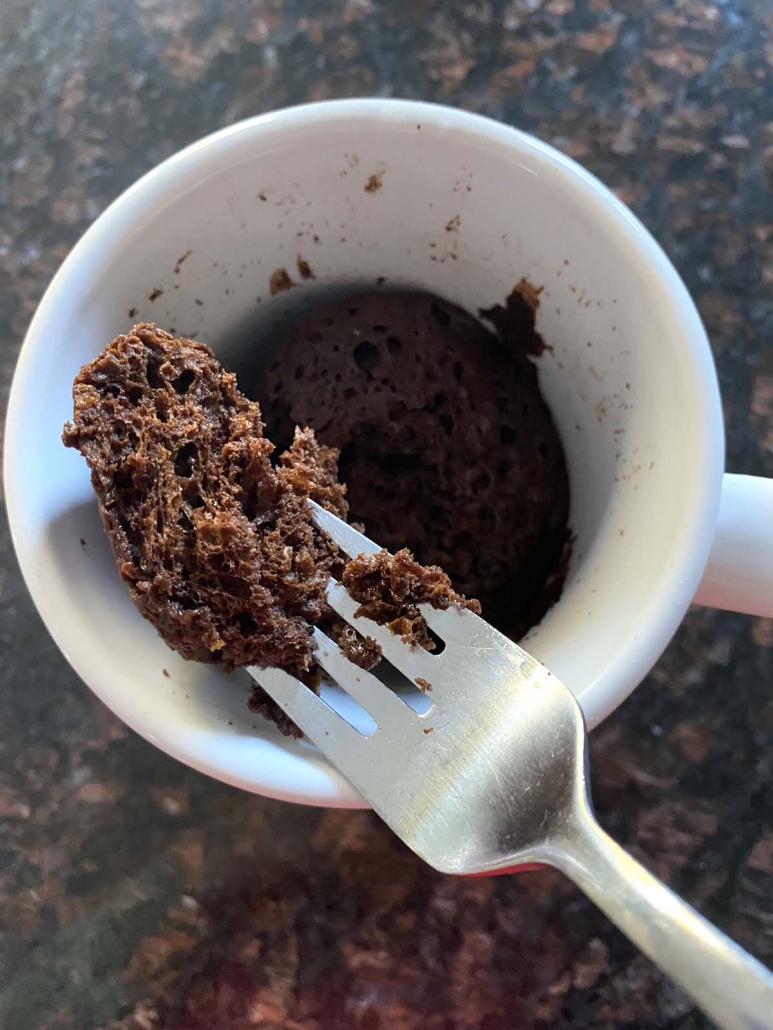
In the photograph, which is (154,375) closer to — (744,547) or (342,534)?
(342,534)

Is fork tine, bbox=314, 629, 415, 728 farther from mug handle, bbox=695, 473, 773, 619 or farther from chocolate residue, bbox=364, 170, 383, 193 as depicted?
chocolate residue, bbox=364, 170, 383, 193

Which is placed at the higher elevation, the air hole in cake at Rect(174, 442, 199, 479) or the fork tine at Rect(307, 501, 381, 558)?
the air hole in cake at Rect(174, 442, 199, 479)

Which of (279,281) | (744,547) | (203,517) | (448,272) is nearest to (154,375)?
(203,517)

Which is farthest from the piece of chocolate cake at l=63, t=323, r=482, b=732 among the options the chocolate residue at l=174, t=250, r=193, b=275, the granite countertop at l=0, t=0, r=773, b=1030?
the granite countertop at l=0, t=0, r=773, b=1030

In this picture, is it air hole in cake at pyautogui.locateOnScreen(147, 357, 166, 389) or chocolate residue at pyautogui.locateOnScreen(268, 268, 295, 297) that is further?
chocolate residue at pyautogui.locateOnScreen(268, 268, 295, 297)

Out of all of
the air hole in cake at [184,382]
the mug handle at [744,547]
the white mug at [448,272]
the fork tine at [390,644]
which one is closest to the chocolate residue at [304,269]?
the white mug at [448,272]

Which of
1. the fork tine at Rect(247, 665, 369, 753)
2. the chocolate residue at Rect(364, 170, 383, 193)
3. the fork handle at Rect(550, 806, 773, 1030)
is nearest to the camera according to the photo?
the fork handle at Rect(550, 806, 773, 1030)
